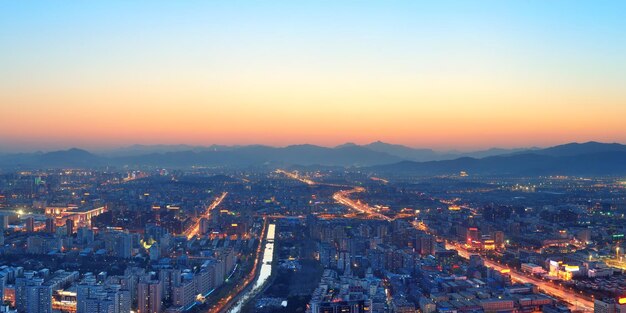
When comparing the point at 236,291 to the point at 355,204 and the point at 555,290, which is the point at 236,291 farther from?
the point at 355,204

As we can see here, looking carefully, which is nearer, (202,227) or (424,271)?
(424,271)

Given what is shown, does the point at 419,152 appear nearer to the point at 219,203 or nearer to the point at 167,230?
the point at 219,203

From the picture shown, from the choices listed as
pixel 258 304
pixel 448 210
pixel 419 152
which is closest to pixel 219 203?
pixel 448 210

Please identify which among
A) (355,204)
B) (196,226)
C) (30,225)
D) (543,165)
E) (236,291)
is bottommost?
(236,291)

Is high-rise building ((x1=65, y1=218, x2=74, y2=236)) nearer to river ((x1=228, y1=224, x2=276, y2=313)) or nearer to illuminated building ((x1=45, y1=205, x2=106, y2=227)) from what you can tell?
illuminated building ((x1=45, y1=205, x2=106, y2=227))

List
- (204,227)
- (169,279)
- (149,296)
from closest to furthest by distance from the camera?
(149,296)
(169,279)
(204,227)

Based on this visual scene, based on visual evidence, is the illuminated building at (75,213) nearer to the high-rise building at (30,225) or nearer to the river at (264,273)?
the high-rise building at (30,225)

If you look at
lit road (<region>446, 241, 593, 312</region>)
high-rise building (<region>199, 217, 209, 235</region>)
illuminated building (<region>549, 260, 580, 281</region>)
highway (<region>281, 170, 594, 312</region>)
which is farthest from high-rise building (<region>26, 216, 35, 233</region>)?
illuminated building (<region>549, 260, 580, 281</region>)

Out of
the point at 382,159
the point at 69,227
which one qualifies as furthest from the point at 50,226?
the point at 382,159
